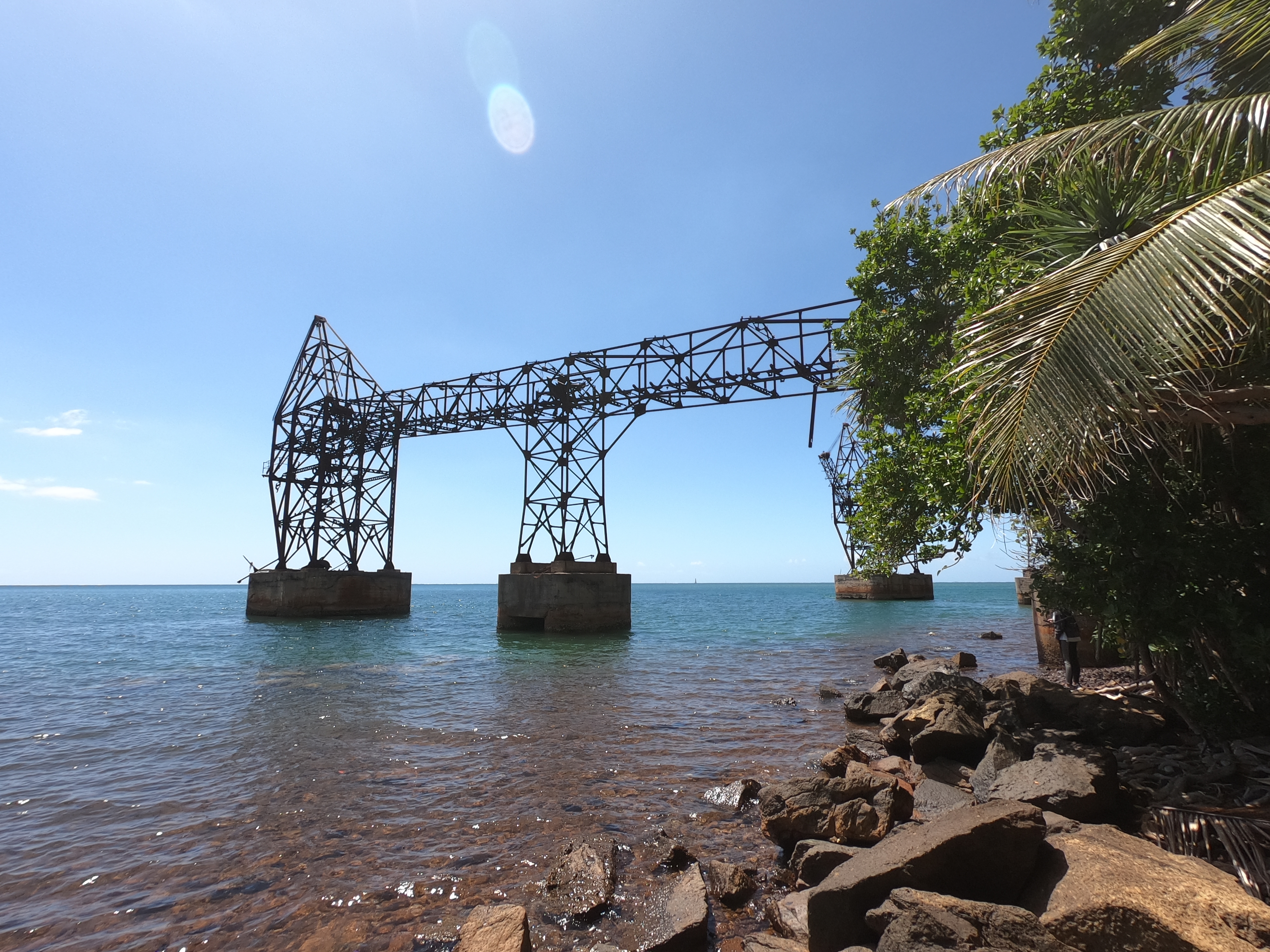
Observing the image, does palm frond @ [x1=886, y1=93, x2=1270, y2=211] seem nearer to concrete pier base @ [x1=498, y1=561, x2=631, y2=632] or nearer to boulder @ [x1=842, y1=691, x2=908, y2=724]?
boulder @ [x1=842, y1=691, x2=908, y2=724]

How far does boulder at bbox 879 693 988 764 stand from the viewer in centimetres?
671

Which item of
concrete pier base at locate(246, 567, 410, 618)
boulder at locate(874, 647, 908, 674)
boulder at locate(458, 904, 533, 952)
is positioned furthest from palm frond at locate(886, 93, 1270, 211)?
concrete pier base at locate(246, 567, 410, 618)

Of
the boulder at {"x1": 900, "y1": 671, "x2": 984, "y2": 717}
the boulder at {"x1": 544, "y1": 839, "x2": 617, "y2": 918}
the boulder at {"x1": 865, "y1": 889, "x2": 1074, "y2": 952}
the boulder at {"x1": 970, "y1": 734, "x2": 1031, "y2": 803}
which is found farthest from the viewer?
the boulder at {"x1": 900, "y1": 671, "x2": 984, "y2": 717}

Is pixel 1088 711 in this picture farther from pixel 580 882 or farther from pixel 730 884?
pixel 580 882

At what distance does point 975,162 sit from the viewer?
7363 millimetres

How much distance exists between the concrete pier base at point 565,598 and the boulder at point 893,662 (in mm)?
9787

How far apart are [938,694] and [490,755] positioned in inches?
222

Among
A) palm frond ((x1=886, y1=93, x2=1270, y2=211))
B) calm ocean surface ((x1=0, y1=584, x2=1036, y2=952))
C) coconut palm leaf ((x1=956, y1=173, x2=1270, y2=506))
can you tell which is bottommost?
calm ocean surface ((x1=0, y1=584, x2=1036, y2=952))

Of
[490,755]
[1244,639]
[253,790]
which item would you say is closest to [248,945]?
[253,790]

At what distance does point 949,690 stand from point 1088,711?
1.87 m

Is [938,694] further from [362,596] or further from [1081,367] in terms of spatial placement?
[362,596]

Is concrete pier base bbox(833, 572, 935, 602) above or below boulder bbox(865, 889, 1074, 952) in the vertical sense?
above

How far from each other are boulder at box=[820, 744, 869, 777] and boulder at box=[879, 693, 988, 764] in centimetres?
60

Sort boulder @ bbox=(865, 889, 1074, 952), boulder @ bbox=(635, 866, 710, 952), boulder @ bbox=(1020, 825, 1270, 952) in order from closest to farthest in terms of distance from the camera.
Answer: boulder @ bbox=(1020, 825, 1270, 952) → boulder @ bbox=(865, 889, 1074, 952) → boulder @ bbox=(635, 866, 710, 952)
